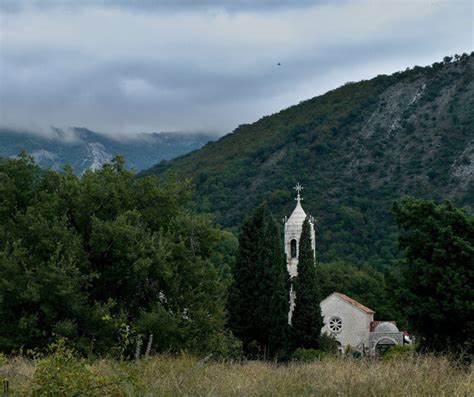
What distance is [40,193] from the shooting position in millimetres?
20719

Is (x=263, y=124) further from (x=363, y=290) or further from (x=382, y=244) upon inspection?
(x=363, y=290)

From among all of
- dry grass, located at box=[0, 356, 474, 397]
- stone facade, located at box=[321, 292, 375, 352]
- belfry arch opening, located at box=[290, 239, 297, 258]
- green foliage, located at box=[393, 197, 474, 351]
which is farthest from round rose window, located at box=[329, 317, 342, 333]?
dry grass, located at box=[0, 356, 474, 397]

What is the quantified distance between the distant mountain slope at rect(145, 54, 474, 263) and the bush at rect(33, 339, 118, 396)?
201 feet

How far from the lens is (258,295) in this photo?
3147 centimetres

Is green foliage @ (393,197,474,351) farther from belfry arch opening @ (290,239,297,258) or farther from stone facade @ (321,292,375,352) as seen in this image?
stone facade @ (321,292,375,352)

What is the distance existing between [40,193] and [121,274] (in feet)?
11.4

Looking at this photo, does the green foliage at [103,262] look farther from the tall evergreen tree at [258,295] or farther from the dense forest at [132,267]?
the tall evergreen tree at [258,295]

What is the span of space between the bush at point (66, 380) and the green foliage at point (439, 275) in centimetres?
1671

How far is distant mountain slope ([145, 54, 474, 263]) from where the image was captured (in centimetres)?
7756

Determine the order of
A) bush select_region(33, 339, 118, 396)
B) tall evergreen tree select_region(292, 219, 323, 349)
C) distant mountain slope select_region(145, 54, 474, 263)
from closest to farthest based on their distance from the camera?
bush select_region(33, 339, 118, 396), tall evergreen tree select_region(292, 219, 323, 349), distant mountain slope select_region(145, 54, 474, 263)

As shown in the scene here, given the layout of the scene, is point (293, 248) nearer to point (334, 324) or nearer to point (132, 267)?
point (334, 324)

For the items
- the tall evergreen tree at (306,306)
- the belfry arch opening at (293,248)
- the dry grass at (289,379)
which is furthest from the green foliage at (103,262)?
the belfry arch opening at (293,248)

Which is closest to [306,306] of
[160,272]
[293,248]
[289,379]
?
[293,248]

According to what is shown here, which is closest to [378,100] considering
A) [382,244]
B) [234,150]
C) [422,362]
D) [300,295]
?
[234,150]
